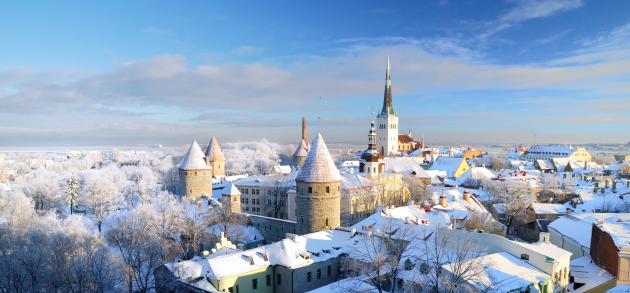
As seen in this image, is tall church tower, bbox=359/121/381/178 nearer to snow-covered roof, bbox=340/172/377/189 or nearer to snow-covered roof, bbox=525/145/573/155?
snow-covered roof, bbox=340/172/377/189

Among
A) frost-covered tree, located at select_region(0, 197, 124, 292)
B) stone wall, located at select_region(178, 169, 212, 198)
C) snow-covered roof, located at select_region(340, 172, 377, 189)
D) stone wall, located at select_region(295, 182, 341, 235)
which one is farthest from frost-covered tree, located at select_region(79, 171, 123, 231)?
snow-covered roof, located at select_region(340, 172, 377, 189)

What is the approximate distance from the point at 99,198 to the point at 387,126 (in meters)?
76.1

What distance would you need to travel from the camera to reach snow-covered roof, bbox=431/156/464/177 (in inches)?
3288

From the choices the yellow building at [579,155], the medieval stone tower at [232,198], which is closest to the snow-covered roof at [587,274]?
the medieval stone tower at [232,198]

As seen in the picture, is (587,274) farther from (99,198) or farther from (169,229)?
(99,198)

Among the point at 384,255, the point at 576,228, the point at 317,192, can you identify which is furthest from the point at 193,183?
the point at 576,228

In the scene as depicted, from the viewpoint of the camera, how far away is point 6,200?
159 feet

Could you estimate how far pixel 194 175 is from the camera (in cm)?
4716

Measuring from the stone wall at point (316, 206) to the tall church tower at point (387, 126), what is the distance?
82.9 meters

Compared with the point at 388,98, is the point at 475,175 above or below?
below

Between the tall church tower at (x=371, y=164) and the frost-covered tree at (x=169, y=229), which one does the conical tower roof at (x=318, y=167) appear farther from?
the tall church tower at (x=371, y=164)

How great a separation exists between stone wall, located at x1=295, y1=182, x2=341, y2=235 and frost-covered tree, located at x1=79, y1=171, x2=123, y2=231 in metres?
23.9

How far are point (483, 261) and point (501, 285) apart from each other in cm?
164

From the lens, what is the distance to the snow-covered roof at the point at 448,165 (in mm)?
83525
